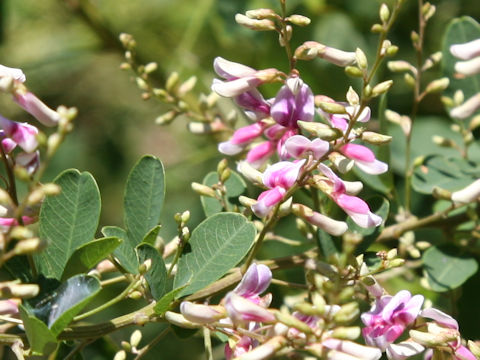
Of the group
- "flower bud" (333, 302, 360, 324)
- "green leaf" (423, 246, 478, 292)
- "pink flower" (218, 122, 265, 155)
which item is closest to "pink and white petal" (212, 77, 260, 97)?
"pink flower" (218, 122, 265, 155)


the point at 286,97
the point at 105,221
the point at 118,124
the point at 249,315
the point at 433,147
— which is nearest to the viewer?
the point at 249,315

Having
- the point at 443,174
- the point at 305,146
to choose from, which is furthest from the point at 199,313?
the point at 443,174

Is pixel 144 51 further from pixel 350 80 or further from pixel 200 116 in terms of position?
pixel 200 116

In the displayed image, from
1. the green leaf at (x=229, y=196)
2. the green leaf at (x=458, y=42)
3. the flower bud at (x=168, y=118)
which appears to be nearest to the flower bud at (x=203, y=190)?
the green leaf at (x=229, y=196)

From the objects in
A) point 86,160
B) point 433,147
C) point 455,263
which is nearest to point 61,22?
point 86,160

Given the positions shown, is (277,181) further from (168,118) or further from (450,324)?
(168,118)
